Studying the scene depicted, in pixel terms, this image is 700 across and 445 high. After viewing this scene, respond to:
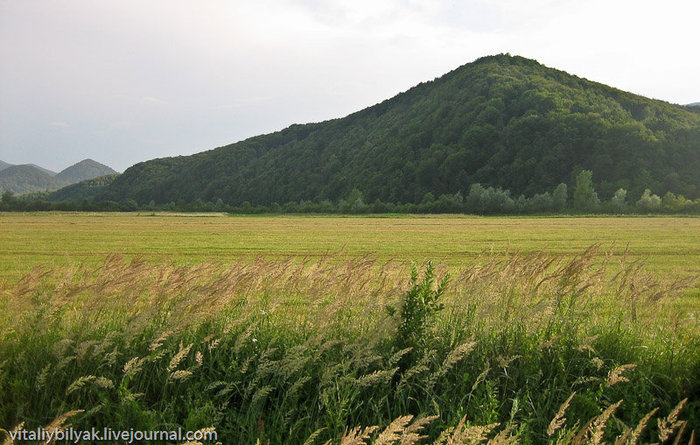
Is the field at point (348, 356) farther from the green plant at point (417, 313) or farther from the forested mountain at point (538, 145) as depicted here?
the forested mountain at point (538, 145)

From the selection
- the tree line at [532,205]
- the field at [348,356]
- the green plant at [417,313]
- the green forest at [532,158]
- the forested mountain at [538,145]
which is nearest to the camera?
the field at [348,356]

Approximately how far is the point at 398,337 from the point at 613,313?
3964 millimetres

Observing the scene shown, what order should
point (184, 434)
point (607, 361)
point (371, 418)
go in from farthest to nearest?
point (607, 361), point (371, 418), point (184, 434)

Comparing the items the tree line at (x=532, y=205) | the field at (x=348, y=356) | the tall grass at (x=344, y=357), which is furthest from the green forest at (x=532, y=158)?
the tall grass at (x=344, y=357)

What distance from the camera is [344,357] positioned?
17.6ft

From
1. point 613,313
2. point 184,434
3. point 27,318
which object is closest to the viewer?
point 184,434

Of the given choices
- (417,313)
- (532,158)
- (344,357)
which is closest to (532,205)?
(532,158)

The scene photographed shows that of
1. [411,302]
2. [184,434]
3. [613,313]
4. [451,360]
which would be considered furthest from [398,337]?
[613,313]

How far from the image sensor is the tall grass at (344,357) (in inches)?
181

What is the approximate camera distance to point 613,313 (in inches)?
279

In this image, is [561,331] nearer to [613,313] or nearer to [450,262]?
[613,313]

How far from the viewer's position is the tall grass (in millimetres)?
4598

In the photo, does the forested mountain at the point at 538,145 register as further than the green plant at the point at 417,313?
Yes

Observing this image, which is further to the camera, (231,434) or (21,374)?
(21,374)
